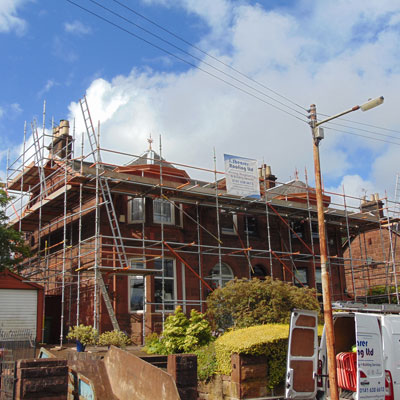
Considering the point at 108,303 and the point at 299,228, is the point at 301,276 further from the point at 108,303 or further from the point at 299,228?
the point at 108,303

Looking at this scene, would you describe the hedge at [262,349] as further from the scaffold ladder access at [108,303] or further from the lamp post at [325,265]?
the scaffold ladder access at [108,303]

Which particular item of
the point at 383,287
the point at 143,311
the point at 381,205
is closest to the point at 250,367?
the point at 143,311

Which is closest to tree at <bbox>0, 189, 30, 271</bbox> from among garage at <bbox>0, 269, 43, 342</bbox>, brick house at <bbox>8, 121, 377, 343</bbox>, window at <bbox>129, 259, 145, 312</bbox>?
garage at <bbox>0, 269, 43, 342</bbox>

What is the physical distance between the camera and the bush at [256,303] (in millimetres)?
15711

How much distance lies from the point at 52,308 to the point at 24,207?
5959 millimetres

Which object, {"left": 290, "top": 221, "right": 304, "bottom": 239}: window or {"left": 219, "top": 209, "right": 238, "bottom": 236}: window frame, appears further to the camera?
{"left": 290, "top": 221, "right": 304, "bottom": 239}: window

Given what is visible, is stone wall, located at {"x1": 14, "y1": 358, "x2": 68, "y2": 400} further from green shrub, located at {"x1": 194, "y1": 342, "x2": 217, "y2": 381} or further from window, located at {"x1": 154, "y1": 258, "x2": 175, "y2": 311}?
window, located at {"x1": 154, "y1": 258, "x2": 175, "y2": 311}

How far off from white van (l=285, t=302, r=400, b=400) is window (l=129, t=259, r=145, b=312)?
1062cm

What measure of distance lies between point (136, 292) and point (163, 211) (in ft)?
12.2

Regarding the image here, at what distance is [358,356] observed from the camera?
9.43 meters

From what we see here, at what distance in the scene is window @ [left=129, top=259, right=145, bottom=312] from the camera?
2088 centimetres

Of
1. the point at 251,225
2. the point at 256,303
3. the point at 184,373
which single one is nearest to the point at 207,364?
the point at 184,373

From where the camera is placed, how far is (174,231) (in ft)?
73.8

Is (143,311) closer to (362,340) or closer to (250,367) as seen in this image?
(250,367)
